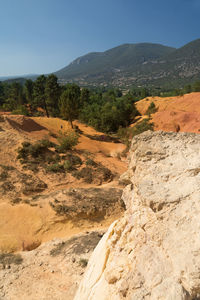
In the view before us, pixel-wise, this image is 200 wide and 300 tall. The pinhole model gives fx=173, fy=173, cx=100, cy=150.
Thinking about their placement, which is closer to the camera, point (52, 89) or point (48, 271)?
point (48, 271)

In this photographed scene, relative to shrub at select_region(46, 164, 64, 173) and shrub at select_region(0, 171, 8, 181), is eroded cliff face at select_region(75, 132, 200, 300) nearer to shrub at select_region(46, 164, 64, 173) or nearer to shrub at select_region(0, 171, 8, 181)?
shrub at select_region(46, 164, 64, 173)

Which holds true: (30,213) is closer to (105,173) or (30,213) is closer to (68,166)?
(68,166)

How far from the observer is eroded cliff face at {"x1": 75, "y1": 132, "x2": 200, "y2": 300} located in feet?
7.29

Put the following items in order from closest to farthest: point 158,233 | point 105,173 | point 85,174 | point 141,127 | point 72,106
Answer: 1. point 158,233
2. point 85,174
3. point 105,173
4. point 72,106
5. point 141,127

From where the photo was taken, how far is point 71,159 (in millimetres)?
15000

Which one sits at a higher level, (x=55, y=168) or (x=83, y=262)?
(x=55, y=168)

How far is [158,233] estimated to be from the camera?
2.62 m

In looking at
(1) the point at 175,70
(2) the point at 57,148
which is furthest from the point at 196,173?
(1) the point at 175,70

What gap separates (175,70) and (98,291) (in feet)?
686

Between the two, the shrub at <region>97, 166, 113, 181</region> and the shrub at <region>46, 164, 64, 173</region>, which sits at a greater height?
the shrub at <region>46, 164, 64, 173</region>

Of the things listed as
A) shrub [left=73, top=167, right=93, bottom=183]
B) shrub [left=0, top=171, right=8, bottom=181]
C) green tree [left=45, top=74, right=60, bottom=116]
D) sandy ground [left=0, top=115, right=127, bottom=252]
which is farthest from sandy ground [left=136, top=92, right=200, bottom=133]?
shrub [left=0, top=171, right=8, bottom=181]

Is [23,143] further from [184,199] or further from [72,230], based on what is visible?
[184,199]

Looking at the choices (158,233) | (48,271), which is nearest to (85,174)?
(48,271)

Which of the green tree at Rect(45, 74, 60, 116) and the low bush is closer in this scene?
the low bush
